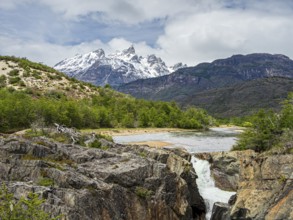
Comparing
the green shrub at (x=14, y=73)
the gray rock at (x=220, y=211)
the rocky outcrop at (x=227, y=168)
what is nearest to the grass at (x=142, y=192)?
the gray rock at (x=220, y=211)

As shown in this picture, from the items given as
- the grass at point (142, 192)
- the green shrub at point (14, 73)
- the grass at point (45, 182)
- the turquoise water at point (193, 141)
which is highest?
the green shrub at point (14, 73)

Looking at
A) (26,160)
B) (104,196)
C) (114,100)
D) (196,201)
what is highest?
(114,100)

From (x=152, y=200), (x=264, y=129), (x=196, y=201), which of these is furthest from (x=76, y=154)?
(x=264, y=129)

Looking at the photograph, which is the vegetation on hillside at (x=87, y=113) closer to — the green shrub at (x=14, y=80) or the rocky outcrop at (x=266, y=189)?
the green shrub at (x=14, y=80)

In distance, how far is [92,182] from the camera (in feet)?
86.5

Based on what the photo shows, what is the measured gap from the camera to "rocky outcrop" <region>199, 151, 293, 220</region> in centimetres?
2858

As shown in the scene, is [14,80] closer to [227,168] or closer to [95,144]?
[95,144]

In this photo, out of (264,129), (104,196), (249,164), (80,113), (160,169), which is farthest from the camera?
(80,113)

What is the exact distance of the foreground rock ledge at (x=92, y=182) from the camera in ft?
77.4

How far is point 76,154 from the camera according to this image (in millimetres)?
32625

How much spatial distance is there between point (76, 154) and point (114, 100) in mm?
81262

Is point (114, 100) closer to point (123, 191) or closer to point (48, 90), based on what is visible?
point (48, 90)

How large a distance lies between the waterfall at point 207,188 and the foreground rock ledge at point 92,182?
6.88 feet

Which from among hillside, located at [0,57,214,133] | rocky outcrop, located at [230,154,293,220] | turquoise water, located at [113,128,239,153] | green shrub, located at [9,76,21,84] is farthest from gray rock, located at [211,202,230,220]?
green shrub, located at [9,76,21,84]
